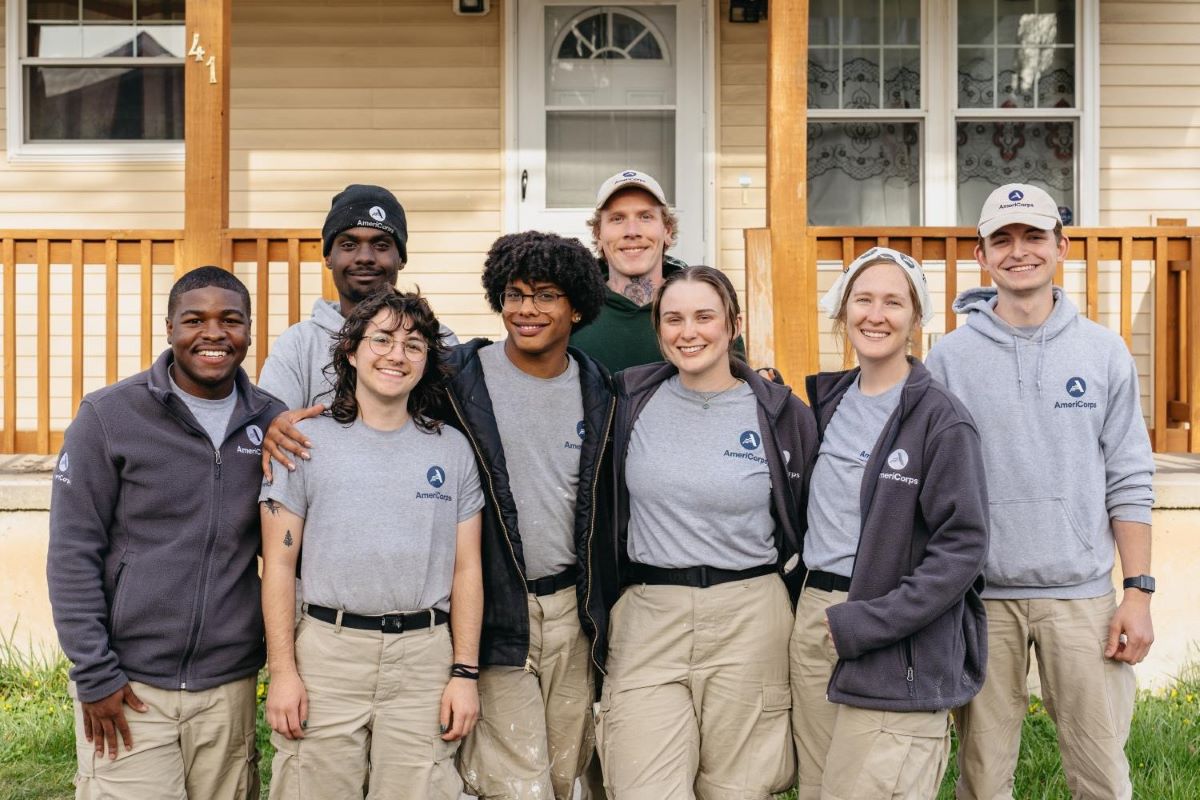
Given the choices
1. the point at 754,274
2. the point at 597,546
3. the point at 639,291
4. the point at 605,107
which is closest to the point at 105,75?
the point at 605,107

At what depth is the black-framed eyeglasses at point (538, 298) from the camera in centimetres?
336

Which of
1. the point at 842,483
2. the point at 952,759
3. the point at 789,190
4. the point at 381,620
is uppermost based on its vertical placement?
the point at 789,190

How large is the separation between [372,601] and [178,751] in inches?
25.0

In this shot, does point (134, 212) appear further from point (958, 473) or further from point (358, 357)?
point (958, 473)

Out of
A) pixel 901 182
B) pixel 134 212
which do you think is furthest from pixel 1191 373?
pixel 134 212

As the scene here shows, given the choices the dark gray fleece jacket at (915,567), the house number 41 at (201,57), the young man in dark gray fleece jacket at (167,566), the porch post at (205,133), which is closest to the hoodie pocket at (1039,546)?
the dark gray fleece jacket at (915,567)

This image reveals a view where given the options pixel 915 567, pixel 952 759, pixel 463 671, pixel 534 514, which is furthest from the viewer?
pixel 952 759

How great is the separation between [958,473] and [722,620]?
2.43 feet

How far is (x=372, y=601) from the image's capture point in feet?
10.0

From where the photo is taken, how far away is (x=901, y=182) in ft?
25.5

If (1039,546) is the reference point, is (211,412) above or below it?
above

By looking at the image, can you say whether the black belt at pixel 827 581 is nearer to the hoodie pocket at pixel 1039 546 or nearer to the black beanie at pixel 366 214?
the hoodie pocket at pixel 1039 546

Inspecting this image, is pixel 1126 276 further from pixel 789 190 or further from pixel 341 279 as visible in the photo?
pixel 341 279

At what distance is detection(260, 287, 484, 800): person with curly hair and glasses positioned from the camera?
3043 millimetres
